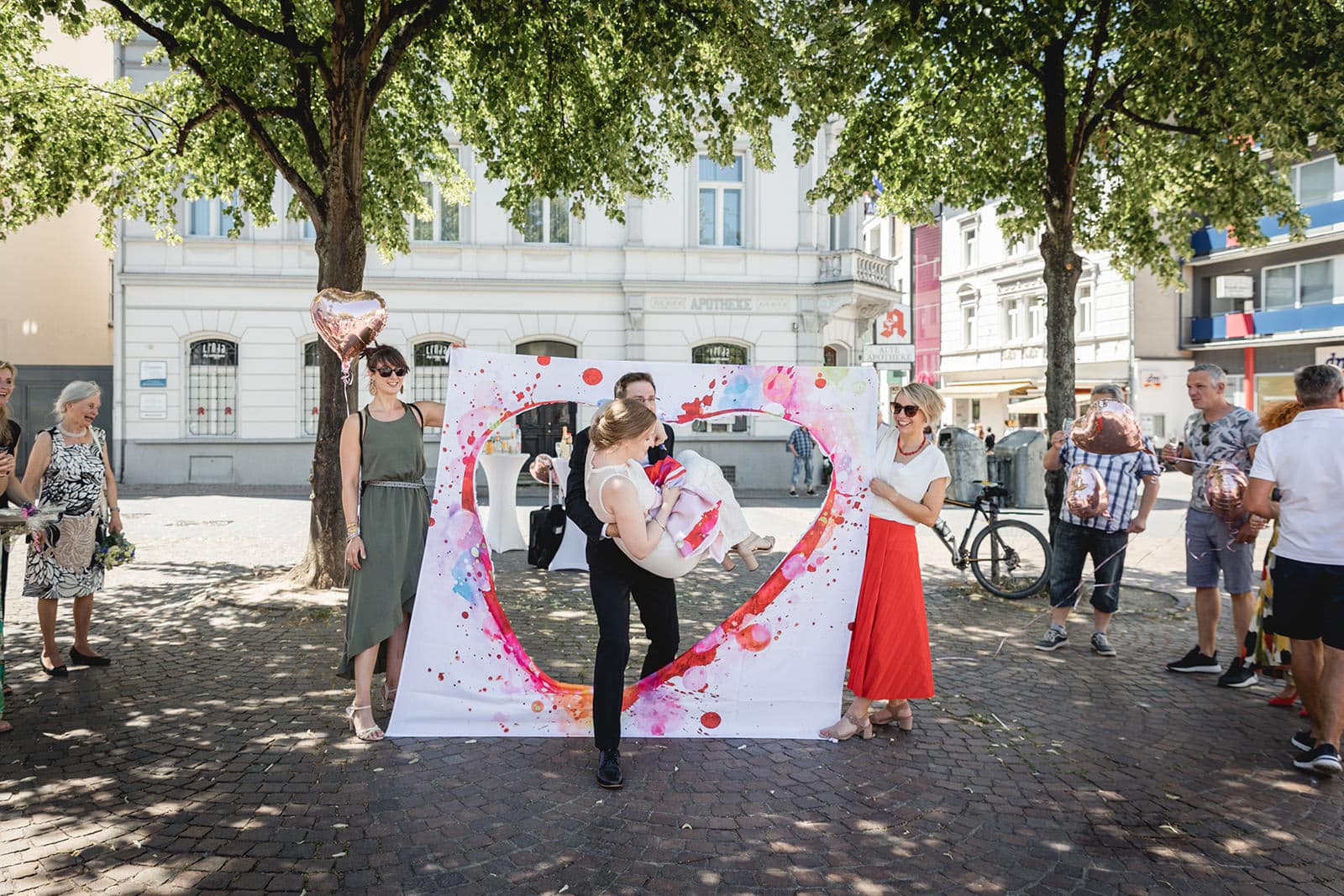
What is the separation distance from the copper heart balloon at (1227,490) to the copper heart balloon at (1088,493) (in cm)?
74

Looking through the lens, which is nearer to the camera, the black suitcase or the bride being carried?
the bride being carried

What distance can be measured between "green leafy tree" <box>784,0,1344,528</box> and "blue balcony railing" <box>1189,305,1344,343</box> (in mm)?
22428

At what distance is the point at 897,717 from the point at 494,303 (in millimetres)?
17501

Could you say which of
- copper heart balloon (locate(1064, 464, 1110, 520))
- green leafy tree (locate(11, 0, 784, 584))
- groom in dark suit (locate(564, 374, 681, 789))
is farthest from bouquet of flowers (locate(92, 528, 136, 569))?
copper heart balloon (locate(1064, 464, 1110, 520))

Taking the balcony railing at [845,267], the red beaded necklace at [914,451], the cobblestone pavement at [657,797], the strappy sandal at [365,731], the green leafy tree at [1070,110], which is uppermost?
the balcony railing at [845,267]

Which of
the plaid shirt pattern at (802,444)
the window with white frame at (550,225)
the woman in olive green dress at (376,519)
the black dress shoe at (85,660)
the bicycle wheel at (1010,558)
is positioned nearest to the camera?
the woman in olive green dress at (376,519)

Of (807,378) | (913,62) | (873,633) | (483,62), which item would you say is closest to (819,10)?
(913,62)

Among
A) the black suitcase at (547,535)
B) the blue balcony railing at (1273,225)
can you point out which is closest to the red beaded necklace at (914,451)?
the black suitcase at (547,535)

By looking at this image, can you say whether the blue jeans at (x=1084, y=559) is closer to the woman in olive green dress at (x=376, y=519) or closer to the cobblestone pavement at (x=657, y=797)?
the cobblestone pavement at (x=657, y=797)

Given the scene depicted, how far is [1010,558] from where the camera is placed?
8.63 m

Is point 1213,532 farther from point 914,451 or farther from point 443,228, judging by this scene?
point 443,228

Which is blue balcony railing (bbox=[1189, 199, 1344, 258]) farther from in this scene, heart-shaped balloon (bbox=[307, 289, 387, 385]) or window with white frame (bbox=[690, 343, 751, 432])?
Answer: heart-shaped balloon (bbox=[307, 289, 387, 385])

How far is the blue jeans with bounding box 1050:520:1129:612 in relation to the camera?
6414 mm

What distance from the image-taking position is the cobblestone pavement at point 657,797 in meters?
3.29
